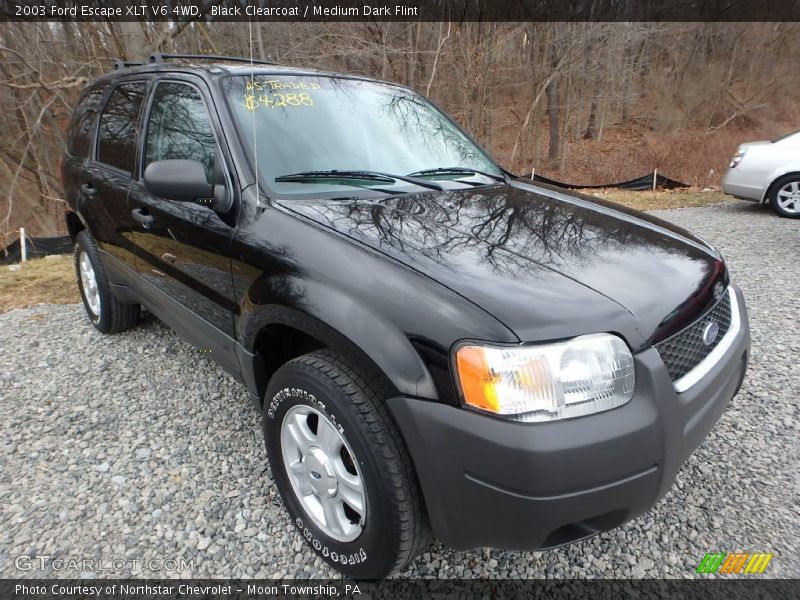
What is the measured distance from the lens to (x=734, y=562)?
6.42 feet

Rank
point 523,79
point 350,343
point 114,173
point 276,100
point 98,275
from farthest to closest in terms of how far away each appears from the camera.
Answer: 1. point 523,79
2. point 98,275
3. point 114,173
4. point 276,100
5. point 350,343

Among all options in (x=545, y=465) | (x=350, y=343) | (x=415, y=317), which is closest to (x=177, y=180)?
(x=350, y=343)

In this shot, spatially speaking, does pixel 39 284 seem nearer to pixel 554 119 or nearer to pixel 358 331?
pixel 358 331

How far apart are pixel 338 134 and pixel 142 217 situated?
1233mm

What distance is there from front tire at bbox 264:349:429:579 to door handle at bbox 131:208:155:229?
54.4 inches

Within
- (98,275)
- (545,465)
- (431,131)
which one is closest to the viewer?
(545,465)

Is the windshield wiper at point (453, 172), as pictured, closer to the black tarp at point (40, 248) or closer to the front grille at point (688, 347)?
the front grille at point (688, 347)

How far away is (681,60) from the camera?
2452 cm

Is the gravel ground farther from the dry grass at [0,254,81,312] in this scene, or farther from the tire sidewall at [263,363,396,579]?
the dry grass at [0,254,81,312]

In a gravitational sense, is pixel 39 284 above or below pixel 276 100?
below

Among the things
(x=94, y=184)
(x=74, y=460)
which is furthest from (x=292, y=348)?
(x=94, y=184)

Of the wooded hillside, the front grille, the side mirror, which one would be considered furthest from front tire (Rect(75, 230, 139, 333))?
the wooded hillside

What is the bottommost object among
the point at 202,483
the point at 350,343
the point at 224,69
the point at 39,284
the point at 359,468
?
the point at 39,284

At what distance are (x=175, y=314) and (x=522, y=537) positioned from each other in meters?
2.22
